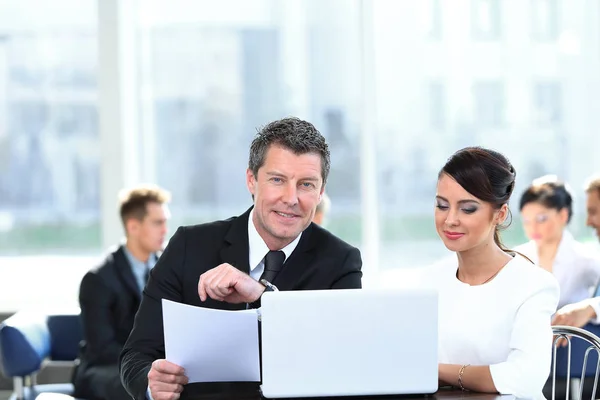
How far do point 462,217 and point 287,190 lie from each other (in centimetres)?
50

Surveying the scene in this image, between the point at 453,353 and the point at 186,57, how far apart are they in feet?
11.7

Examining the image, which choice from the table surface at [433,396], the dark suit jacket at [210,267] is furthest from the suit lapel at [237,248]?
the table surface at [433,396]

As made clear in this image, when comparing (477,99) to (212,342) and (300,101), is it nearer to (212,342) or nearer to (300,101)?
(300,101)

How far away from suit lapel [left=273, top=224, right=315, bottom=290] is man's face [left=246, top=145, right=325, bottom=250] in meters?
0.06

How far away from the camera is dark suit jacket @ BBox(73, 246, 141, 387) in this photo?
4.22 metres

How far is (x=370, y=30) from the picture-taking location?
5.50 metres

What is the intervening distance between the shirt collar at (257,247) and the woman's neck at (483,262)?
0.50 meters

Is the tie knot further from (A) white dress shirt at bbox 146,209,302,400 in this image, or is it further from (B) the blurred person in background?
(B) the blurred person in background

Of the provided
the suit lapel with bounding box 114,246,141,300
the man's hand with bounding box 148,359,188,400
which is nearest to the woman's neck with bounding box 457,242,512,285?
the man's hand with bounding box 148,359,188,400

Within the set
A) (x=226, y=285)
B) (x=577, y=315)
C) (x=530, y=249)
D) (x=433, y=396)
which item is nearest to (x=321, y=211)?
(x=530, y=249)

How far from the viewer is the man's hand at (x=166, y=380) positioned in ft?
6.98

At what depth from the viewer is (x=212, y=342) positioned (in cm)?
206

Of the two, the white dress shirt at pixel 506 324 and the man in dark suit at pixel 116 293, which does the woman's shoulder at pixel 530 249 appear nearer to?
the man in dark suit at pixel 116 293

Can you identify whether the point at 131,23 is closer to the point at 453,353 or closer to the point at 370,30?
the point at 370,30
